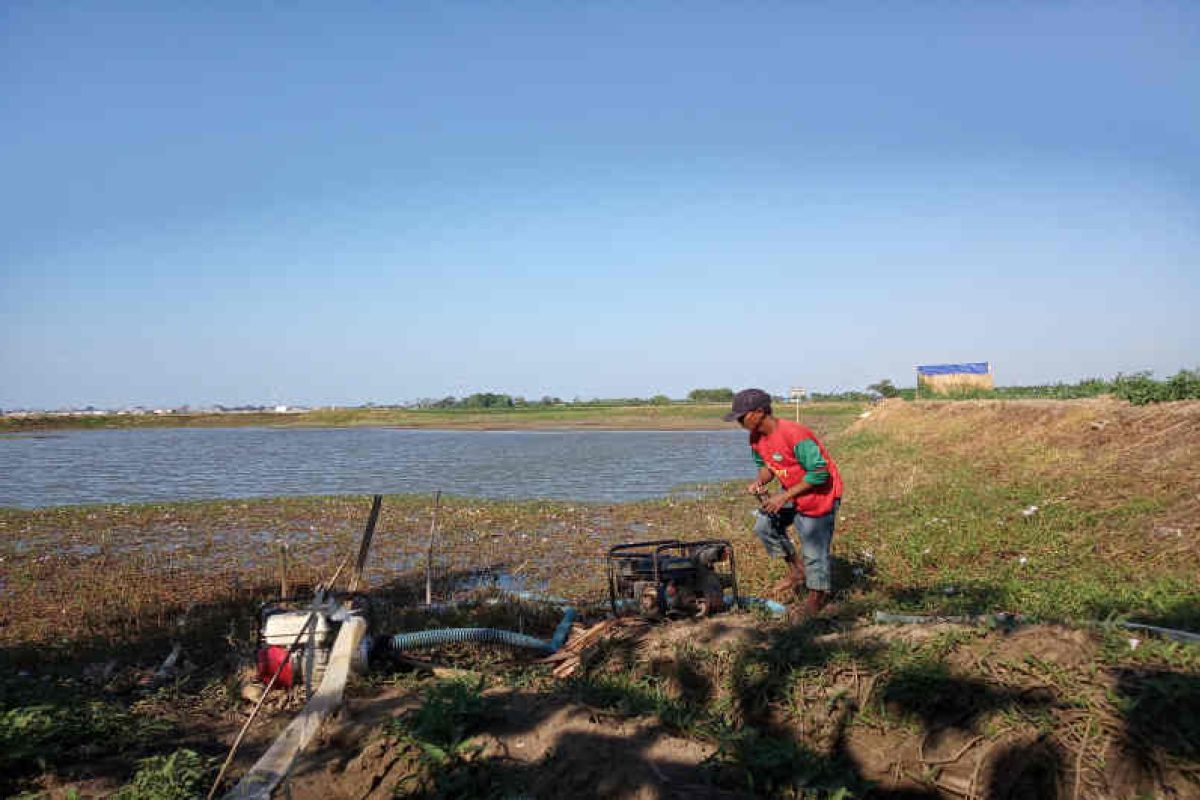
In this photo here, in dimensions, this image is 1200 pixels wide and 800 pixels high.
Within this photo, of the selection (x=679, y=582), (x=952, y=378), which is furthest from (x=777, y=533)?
(x=952, y=378)

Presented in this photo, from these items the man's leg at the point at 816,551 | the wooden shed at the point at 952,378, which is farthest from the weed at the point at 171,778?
the wooden shed at the point at 952,378

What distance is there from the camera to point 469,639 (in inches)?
227

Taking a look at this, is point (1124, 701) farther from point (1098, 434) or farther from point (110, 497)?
point (110, 497)

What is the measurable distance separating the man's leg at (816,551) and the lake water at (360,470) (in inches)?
467

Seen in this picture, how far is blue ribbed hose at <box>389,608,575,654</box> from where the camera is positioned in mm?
5664

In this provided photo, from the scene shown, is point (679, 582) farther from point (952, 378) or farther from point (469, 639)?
point (952, 378)

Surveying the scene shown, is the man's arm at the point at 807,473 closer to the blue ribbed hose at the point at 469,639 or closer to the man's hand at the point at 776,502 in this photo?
the man's hand at the point at 776,502

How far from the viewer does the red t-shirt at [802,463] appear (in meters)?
5.87

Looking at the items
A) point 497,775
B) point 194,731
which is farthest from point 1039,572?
point 194,731

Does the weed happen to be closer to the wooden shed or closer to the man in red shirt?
the man in red shirt

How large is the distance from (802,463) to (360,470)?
23817 millimetres

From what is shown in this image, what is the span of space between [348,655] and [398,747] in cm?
107

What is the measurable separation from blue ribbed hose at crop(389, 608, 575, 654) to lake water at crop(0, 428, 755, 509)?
464 inches

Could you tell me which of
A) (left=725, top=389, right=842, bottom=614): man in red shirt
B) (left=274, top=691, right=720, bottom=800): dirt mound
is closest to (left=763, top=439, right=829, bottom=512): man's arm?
(left=725, top=389, right=842, bottom=614): man in red shirt
